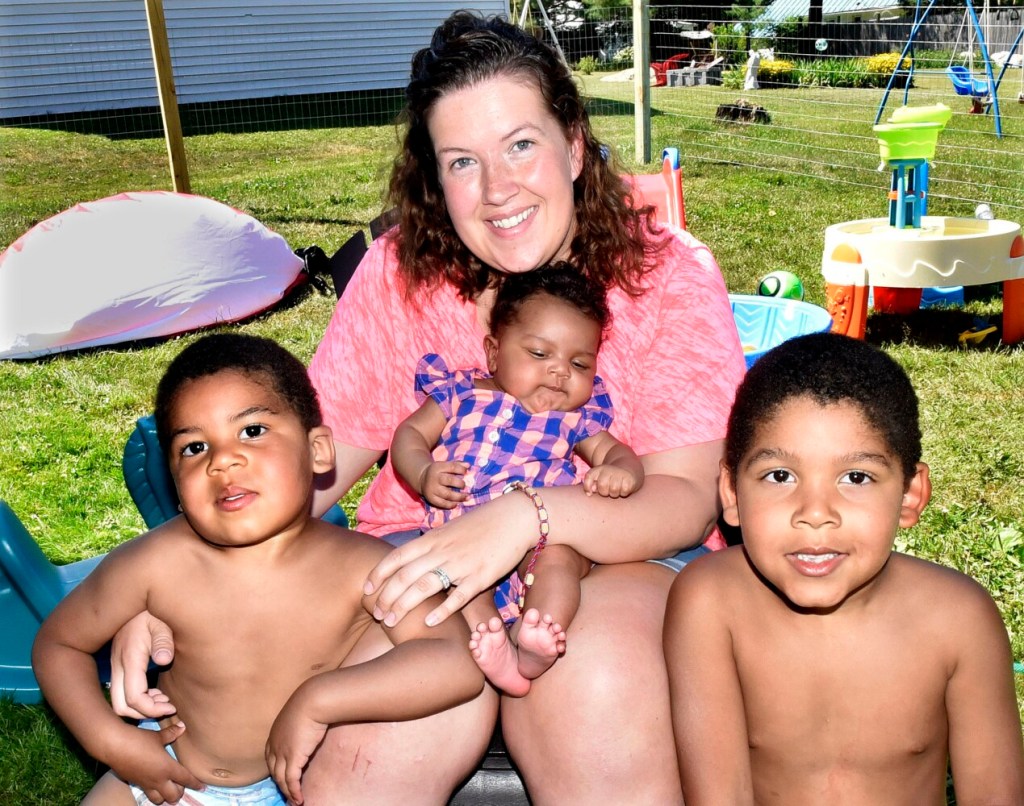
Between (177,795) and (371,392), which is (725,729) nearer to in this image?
(177,795)

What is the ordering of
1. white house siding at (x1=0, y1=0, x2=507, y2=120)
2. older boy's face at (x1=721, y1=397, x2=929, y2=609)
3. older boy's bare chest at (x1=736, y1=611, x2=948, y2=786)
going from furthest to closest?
white house siding at (x1=0, y1=0, x2=507, y2=120) → older boy's bare chest at (x1=736, y1=611, x2=948, y2=786) → older boy's face at (x1=721, y1=397, x2=929, y2=609)

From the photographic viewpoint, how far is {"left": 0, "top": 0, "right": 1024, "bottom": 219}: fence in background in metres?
12.2

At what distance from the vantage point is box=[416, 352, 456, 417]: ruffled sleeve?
99.6 inches

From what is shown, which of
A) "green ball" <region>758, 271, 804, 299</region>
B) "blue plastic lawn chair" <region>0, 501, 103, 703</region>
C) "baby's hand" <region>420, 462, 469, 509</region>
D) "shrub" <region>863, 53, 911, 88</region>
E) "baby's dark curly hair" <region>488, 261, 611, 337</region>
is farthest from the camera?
"shrub" <region>863, 53, 911, 88</region>

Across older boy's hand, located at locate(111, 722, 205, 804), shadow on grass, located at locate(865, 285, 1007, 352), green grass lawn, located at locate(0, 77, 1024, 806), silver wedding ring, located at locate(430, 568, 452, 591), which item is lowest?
shadow on grass, located at locate(865, 285, 1007, 352)

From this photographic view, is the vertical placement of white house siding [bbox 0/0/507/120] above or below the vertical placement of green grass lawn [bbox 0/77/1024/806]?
above

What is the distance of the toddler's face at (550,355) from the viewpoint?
8.17 feet

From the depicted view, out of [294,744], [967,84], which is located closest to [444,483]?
[294,744]

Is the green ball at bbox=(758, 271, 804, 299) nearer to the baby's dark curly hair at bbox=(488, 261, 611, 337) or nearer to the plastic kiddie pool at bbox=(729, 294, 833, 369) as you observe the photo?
the plastic kiddie pool at bbox=(729, 294, 833, 369)

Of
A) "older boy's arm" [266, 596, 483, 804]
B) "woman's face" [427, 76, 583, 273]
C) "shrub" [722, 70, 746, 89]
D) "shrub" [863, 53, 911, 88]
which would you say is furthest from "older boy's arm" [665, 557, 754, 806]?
"shrub" [863, 53, 911, 88]

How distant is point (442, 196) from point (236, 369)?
828 millimetres

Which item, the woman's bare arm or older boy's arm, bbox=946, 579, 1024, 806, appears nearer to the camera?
older boy's arm, bbox=946, 579, 1024, 806

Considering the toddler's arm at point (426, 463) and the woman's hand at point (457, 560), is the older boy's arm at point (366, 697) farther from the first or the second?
the toddler's arm at point (426, 463)

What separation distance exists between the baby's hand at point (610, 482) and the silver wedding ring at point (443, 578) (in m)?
0.34
